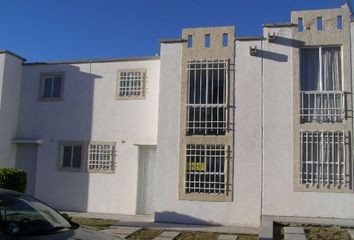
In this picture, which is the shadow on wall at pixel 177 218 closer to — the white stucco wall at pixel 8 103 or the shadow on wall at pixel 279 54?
the shadow on wall at pixel 279 54

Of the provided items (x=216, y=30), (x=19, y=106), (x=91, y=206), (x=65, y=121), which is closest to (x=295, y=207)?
(x=216, y=30)

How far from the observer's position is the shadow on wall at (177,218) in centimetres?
1209

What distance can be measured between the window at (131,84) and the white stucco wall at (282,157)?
398 centimetres

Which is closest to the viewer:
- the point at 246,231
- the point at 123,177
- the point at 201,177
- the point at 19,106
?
the point at 246,231

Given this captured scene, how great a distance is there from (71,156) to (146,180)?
2.67 metres

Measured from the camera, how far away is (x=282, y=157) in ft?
→ 38.8

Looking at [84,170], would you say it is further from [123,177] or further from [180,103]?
[180,103]

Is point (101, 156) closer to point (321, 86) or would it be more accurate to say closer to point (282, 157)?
point (282, 157)

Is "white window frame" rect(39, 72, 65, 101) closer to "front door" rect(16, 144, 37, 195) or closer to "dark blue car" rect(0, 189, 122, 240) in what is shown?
"front door" rect(16, 144, 37, 195)

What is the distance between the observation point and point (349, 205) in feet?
37.1

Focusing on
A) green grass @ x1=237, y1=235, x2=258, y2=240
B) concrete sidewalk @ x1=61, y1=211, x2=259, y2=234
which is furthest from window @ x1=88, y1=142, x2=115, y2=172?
green grass @ x1=237, y1=235, x2=258, y2=240

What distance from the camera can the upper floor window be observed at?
14.6 m

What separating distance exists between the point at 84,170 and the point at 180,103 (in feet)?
13.2

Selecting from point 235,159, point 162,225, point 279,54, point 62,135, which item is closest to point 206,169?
point 235,159
